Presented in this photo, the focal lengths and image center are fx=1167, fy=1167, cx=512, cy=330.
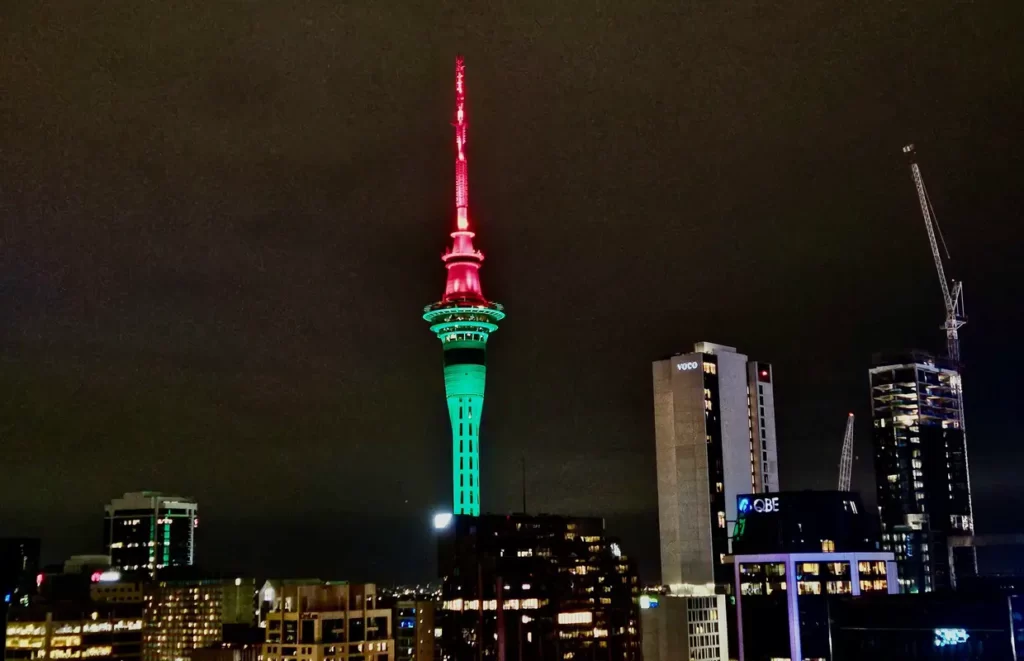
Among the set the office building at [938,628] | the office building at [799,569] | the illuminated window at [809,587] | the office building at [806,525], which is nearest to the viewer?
the office building at [938,628]

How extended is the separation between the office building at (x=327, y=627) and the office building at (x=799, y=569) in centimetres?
6179

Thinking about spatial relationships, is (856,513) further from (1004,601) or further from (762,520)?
(1004,601)

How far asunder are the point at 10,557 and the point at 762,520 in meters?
124

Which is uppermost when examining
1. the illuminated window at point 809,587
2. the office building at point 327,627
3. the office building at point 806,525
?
the office building at point 806,525

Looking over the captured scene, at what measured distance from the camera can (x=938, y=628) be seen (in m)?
113

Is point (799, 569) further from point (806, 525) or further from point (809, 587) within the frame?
point (806, 525)

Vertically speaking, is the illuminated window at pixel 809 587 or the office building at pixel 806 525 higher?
the office building at pixel 806 525

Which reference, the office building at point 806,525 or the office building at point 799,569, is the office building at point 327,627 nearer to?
the office building at point 799,569

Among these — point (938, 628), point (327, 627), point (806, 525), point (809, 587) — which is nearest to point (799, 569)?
point (809, 587)

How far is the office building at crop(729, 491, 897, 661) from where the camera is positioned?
176375 millimetres

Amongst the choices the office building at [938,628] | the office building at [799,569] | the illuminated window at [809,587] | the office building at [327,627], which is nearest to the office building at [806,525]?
the office building at [799,569]

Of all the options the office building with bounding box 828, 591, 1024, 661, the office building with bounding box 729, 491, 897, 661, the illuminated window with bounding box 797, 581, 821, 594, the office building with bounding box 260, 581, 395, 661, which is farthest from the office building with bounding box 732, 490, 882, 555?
the office building with bounding box 260, 581, 395, 661

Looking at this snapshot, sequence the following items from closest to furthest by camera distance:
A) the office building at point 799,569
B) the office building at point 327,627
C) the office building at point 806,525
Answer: the office building at point 327,627 < the office building at point 799,569 < the office building at point 806,525

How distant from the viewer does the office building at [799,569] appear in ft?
579
